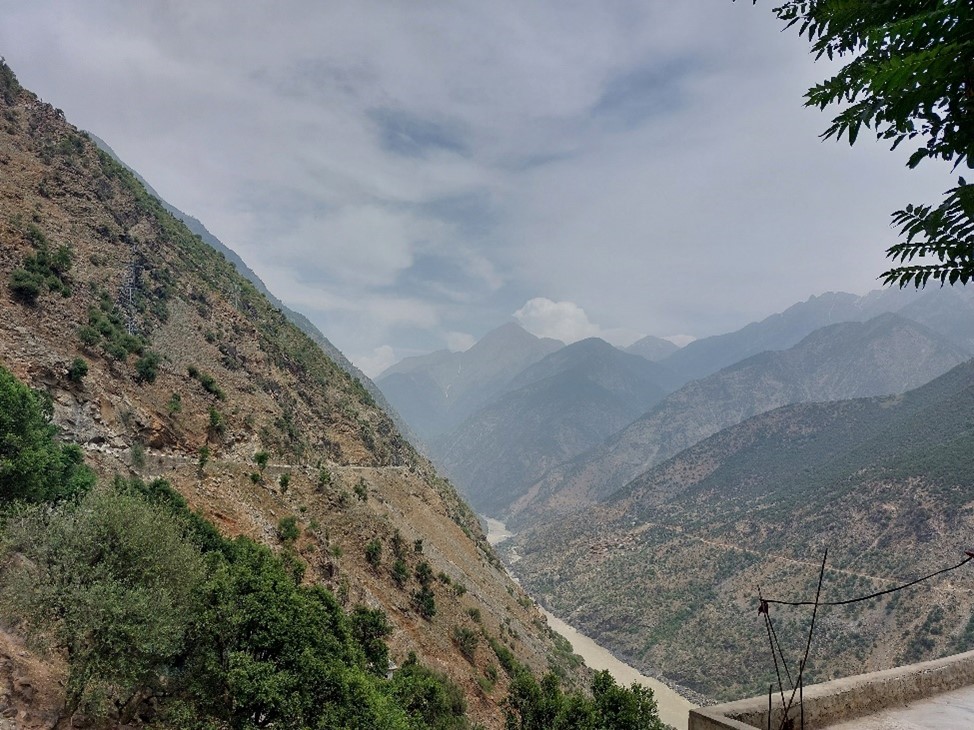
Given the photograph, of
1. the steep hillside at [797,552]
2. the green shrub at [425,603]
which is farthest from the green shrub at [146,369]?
the steep hillside at [797,552]

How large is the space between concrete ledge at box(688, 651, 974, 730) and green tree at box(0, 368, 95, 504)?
2515 cm

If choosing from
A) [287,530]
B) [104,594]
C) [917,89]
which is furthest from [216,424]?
[917,89]

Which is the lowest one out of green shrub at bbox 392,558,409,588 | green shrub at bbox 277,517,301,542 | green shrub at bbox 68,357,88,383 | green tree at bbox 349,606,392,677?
green tree at bbox 349,606,392,677

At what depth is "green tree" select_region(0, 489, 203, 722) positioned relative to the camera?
14977 millimetres

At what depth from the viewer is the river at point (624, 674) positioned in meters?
67.1

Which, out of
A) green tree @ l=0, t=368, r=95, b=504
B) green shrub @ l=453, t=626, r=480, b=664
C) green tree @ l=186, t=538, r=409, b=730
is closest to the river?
green shrub @ l=453, t=626, r=480, b=664

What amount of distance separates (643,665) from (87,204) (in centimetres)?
8964

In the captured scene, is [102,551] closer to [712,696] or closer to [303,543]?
[303,543]

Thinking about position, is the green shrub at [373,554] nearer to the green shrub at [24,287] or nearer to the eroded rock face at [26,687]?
the eroded rock face at [26,687]

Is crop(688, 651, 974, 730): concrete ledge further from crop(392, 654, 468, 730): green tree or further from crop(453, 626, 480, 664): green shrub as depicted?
crop(453, 626, 480, 664): green shrub

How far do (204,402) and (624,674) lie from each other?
71452 millimetres

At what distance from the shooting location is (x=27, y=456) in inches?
854

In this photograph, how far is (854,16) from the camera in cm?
379

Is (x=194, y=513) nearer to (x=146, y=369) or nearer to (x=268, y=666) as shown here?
(x=268, y=666)
